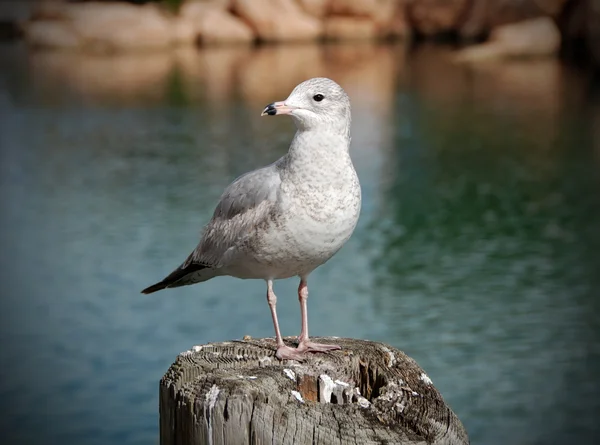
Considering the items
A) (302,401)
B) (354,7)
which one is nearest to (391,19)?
(354,7)

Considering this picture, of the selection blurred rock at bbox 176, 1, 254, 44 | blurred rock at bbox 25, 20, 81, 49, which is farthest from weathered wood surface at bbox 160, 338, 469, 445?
blurred rock at bbox 176, 1, 254, 44

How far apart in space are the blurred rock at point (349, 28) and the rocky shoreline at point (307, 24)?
2 cm

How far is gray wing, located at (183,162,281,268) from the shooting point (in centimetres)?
273

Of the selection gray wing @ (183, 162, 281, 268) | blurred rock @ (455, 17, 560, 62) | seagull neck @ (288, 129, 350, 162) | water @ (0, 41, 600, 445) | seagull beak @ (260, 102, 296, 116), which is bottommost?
water @ (0, 41, 600, 445)

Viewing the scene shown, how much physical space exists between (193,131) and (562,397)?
726 cm

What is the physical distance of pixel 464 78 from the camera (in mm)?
16453

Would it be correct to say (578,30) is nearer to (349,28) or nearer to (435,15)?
(435,15)

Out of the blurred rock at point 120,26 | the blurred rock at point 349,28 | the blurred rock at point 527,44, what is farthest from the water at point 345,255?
the blurred rock at point 349,28

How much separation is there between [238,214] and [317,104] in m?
0.38

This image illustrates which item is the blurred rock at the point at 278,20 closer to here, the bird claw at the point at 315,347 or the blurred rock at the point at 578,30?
the blurred rock at the point at 578,30

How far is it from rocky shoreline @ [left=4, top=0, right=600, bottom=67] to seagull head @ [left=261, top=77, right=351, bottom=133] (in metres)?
17.2

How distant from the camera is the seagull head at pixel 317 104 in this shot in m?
2.67

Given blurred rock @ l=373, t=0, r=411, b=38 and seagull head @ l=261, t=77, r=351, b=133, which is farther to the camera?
blurred rock @ l=373, t=0, r=411, b=38

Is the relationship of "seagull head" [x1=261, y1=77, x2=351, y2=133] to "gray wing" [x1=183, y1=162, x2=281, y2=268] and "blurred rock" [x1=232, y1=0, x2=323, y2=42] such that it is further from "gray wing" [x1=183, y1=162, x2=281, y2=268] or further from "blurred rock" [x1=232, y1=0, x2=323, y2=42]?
"blurred rock" [x1=232, y1=0, x2=323, y2=42]
